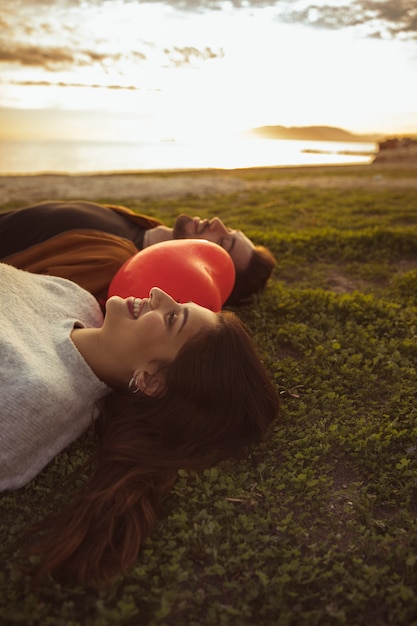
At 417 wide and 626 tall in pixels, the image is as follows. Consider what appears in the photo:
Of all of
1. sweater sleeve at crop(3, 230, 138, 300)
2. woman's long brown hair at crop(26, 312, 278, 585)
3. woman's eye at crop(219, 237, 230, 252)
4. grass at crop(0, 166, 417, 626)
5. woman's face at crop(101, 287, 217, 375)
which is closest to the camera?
grass at crop(0, 166, 417, 626)

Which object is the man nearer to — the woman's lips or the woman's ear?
the woman's lips

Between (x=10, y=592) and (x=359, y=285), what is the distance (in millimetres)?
5700

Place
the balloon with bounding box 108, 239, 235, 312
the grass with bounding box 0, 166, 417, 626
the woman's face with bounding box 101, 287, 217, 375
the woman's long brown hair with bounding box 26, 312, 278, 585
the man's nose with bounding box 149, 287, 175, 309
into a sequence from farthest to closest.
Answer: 1. the balloon with bounding box 108, 239, 235, 312
2. the man's nose with bounding box 149, 287, 175, 309
3. the woman's face with bounding box 101, 287, 217, 375
4. the woman's long brown hair with bounding box 26, 312, 278, 585
5. the grass with bounding box 0, 166, 417, 626

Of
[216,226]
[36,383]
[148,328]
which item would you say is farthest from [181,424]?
[216,226]

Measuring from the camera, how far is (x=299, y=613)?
2.73 meters

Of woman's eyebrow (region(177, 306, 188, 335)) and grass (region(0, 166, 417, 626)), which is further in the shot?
woman's eyebrow (region(177, 306, 188, 335))

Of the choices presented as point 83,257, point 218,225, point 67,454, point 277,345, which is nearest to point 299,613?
point 67,454

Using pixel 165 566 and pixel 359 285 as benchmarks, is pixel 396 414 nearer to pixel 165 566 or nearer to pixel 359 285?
pixel 165 566

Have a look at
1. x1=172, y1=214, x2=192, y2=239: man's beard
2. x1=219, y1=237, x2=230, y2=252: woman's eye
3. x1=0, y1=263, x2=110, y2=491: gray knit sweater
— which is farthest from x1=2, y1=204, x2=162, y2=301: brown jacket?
x1=219, y1=237, x2=230, y2=252: woman's eye

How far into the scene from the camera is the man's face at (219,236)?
646 cm

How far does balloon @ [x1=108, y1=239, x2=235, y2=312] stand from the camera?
493 cm

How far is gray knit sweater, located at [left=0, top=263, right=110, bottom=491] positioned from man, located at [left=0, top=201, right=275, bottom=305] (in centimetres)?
100

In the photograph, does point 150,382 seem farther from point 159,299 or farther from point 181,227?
point 181,227

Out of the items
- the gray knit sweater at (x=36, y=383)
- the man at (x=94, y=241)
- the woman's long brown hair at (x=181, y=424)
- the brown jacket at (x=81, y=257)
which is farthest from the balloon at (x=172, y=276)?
the woman's long brown hair at (x=181, y=424)
